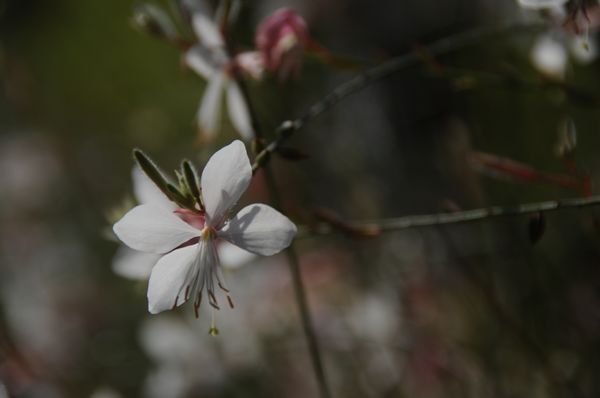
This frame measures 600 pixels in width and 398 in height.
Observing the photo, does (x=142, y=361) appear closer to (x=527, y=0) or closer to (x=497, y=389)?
(x=497, y=389)

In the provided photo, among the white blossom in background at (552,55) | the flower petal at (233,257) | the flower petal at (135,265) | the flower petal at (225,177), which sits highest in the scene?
the white blossom in background at (552,55)

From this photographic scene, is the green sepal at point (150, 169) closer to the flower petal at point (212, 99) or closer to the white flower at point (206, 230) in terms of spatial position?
the white flower at point (206, 230)

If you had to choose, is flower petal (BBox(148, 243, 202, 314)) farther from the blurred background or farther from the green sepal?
the blurred background

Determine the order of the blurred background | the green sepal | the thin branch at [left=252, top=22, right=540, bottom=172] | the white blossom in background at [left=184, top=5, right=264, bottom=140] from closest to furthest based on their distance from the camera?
the green sepal → the thin branch at [left=252, top=22, right=540, bottom=172] → the white blossom in background at [left=184, top=5, right=264, bottom=140] → the blurred background

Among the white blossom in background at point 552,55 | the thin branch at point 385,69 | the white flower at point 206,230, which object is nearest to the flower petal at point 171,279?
the white flower at point 206,230

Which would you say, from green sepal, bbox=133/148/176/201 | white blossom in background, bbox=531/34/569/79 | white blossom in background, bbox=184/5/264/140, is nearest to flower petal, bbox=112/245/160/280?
white blossom in background, bbox=184/5/264/140

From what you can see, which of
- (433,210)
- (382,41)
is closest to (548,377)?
(433,210)

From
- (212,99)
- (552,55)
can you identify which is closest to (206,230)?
(212,99)
